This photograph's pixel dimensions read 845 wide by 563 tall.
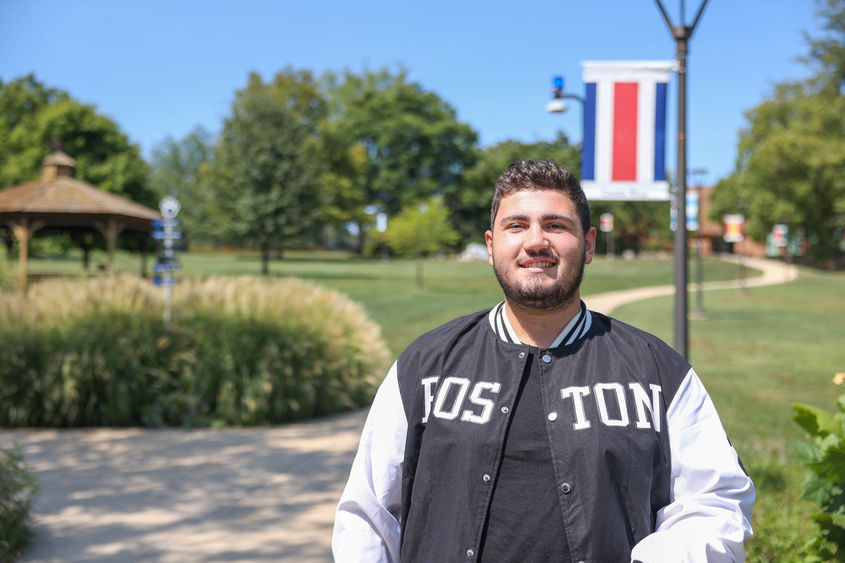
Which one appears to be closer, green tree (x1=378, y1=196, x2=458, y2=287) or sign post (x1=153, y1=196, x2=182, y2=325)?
sign post (x1=153, y1=196, x2=182, y2=325)

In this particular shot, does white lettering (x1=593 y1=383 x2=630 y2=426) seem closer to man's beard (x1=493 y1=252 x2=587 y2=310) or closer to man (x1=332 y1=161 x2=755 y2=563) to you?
man (x1=332 y1=161 x2=755 y2=563)

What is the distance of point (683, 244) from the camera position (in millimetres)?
5387

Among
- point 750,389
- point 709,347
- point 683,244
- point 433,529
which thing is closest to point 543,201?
point 433,529

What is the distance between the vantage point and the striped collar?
1.97 m

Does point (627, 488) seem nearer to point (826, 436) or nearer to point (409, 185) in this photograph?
point (826, 436)

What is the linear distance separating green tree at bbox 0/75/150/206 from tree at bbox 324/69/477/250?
25.8 meters

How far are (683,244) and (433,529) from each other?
161 inches

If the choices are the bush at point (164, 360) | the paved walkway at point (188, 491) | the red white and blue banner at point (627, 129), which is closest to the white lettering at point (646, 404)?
the paved walkway at point (188, 491)

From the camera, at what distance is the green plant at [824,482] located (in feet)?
10.2

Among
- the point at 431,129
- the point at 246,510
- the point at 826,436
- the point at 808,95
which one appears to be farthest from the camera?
the point at 431,129

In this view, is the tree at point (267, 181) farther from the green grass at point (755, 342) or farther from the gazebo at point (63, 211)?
the gazebo at point (63, 211)

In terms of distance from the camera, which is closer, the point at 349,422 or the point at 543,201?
the point at 543,201

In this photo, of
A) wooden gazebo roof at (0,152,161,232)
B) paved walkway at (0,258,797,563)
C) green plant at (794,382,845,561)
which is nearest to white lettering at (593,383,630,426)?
green plant at (794,382,845,561)

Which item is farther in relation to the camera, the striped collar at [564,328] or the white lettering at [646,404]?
the striped collar at [564,328]
